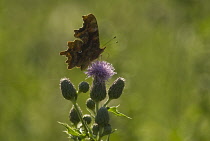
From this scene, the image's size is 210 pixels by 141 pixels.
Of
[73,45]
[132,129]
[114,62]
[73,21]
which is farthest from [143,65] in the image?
[73,45]

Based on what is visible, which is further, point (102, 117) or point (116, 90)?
point (116, 90)

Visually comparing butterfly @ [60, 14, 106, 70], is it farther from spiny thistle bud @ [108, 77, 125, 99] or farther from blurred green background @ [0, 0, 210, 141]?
blurred green background @ [0, 0, 210, 141]

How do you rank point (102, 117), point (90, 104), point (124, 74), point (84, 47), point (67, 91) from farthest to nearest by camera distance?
point (124, 74) < point (84, 47) < point (90, 104) < point (67, 91) < point (102, 117)

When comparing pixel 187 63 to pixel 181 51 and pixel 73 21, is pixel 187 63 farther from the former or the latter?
pixel 73 21

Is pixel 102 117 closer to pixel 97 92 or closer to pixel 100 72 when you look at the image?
pixel 97 92

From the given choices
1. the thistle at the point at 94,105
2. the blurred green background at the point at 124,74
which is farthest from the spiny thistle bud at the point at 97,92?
the blurred green background at the point at 124,74

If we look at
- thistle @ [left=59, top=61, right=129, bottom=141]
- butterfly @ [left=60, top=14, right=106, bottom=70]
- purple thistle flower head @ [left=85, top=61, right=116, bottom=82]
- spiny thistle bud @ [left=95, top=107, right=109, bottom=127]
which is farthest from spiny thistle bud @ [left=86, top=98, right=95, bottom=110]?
butterfly @ [left=60, top=14, right=106, bottom=70]

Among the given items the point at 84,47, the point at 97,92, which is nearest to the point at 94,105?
the point at 97,92

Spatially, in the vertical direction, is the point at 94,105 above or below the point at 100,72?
below
